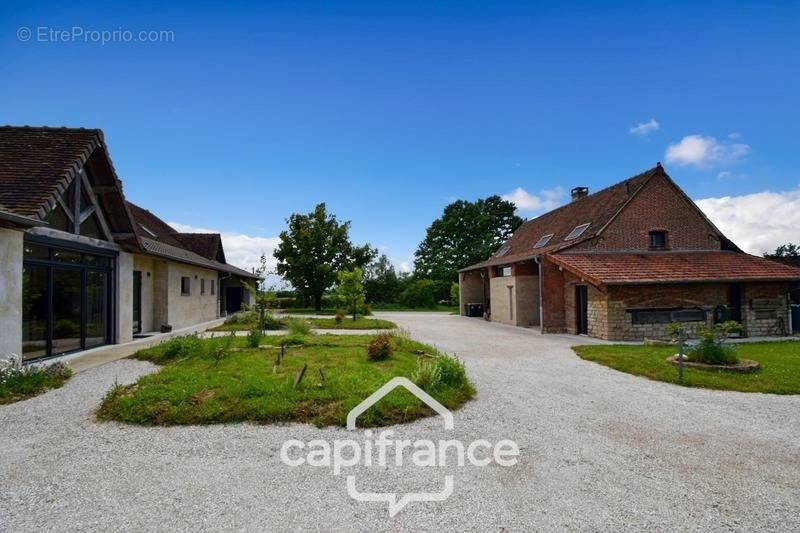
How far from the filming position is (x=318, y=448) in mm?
4340

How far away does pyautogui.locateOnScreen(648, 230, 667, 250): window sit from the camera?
16031mm

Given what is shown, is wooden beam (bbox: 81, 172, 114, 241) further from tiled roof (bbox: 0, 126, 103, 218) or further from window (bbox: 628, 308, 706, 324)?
window (bbox: 628, 308, 706, 324)

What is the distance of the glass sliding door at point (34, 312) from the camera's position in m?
8.38

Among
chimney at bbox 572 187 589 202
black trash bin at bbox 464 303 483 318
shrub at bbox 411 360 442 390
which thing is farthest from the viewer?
black trash bin at bbox 464 303 483 318

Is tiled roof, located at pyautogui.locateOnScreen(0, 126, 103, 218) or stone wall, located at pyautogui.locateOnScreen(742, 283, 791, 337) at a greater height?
tiled roof, located at pyautogui.locateOnScreen(0, 126, 103, 218)

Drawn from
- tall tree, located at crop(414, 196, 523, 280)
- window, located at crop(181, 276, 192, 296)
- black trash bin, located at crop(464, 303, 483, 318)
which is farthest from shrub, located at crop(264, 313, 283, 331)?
tall tree, located at crop(414, 196, 523, 280)

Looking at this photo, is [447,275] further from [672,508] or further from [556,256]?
[672,508]

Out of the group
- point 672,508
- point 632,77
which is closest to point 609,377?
point 672,508

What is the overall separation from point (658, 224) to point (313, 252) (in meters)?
22.4

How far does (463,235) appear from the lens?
135 feet

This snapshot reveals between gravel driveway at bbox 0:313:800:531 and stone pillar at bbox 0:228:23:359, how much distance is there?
2334 millimetres

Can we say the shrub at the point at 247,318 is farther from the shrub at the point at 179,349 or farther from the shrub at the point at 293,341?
the shrub at the point at 179,349

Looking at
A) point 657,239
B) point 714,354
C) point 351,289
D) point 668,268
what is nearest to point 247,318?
point 351,289

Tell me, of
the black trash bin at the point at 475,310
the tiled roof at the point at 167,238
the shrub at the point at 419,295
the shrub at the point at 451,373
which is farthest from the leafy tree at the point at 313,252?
the shrub at the point at 451,373
